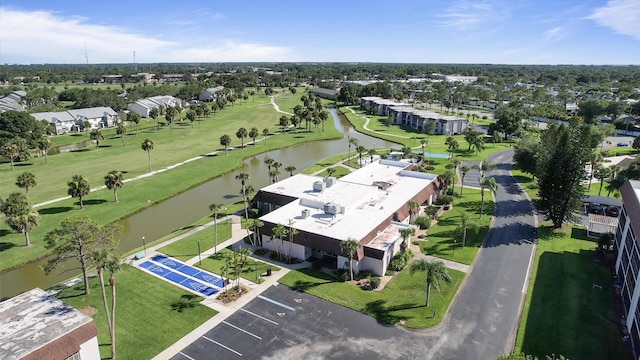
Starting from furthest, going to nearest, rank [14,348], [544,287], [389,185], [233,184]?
[233,184]
[389,185]
[544,287]
[14,348]

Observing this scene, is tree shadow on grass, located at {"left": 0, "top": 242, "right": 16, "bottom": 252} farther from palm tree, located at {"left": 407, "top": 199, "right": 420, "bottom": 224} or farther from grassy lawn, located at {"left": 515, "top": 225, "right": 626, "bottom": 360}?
grassy lawn, located at {"left": 515, "top": 225, "right": 626, "bottom": 360}

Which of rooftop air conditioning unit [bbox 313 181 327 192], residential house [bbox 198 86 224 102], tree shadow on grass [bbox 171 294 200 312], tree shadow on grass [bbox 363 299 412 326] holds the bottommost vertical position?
tree shadow on grass [bbox 171 294 200 312]

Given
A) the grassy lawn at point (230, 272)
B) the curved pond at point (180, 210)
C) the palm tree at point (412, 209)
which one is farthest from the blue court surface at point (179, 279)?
the palm tree at point (412, 209)

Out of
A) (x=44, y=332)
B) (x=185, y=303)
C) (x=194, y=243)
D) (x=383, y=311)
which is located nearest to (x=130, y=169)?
(x=194, y=243)

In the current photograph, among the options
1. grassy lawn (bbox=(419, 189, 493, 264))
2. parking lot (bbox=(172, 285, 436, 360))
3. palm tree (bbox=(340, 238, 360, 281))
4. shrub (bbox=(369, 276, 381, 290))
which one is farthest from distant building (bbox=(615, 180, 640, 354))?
palm tree (bbox=(340, 238, 360, 281))

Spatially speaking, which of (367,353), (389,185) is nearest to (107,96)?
(389,185)

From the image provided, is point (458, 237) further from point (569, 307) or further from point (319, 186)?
point (319, 186)

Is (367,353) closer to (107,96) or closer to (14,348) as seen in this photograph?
(14,348)
